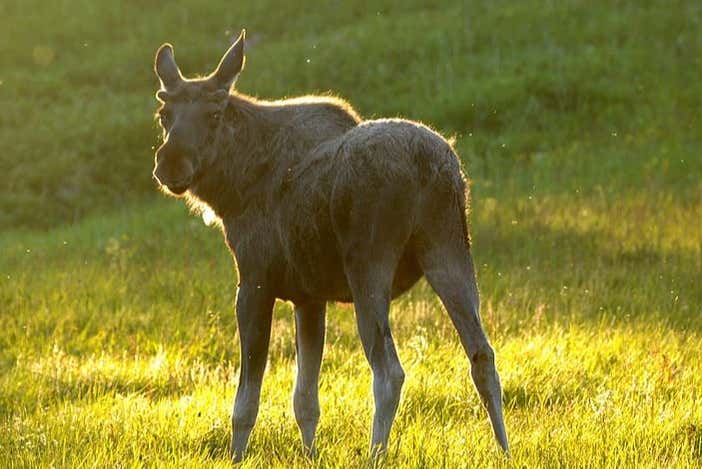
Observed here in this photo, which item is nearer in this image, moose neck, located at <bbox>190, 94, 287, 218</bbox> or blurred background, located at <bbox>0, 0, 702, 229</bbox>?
moose neck, located at <bbox>190, 94, 287, 218</bbox>

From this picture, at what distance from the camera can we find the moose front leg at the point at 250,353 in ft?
20.4

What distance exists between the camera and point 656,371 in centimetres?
804

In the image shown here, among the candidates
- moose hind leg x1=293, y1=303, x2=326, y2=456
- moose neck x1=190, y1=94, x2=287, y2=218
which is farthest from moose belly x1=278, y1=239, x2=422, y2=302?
moose neck x1=190, y1=94, x2=287, y2=218

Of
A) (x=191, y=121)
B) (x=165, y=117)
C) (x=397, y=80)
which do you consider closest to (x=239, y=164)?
(x=191, y=121)

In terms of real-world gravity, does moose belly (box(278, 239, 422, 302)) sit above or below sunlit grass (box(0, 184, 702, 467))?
above

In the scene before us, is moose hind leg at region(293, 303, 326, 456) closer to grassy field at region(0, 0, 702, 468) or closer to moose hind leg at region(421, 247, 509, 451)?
grassy field at region(0, 0, 702, 468)

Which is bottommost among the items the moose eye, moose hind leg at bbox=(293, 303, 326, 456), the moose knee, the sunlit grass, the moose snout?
the sunlit grass

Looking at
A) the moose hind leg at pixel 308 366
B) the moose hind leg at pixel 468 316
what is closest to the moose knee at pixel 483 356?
the moose hind leg at pixel 468 316

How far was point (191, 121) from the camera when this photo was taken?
6.25 m

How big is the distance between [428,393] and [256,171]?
2.18m

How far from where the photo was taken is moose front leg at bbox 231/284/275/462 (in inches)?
245

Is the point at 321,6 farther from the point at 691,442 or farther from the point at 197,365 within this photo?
the point at 691,442

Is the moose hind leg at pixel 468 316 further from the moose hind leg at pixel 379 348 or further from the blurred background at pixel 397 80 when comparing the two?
the blurred background at pixel 397 80

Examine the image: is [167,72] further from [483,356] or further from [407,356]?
[407,356]
